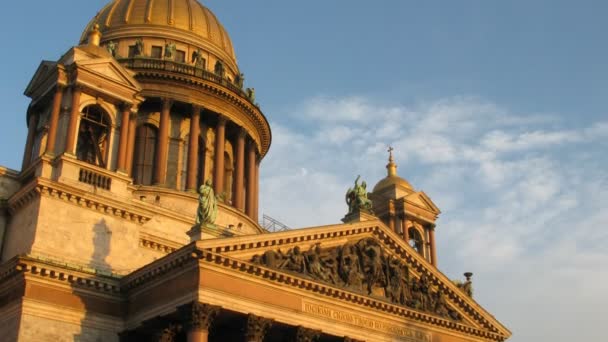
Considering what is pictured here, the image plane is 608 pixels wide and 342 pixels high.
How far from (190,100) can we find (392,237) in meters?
14.8

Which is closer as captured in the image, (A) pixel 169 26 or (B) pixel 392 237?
(B) pixel 392 237

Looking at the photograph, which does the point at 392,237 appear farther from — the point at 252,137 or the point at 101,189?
the point at 252,137

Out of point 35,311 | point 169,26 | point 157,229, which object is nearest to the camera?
point 35,311

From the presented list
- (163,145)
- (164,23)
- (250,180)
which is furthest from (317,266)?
(164,23)

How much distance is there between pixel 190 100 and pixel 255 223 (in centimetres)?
758

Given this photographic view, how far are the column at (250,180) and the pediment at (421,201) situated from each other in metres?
8.87

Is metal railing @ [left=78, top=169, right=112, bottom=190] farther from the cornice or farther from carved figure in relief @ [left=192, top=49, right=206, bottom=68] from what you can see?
carved figure in relief @ [left=192, top=49, right=206, bottom=68]

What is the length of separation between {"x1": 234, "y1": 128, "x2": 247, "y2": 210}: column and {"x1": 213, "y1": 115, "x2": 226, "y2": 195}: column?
910mm

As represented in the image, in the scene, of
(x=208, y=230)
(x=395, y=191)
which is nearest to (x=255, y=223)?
(x=395, y=191)

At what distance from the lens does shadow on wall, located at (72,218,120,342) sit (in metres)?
25.3

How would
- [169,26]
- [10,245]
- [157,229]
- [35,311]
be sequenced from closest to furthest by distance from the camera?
1. [35,311]
2. [10,245]
3. [157,229]
4. [169,26]

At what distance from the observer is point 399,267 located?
1238 inches

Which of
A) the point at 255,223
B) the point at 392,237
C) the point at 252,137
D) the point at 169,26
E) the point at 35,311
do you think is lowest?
the point at 35,311

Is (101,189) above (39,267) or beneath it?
above
